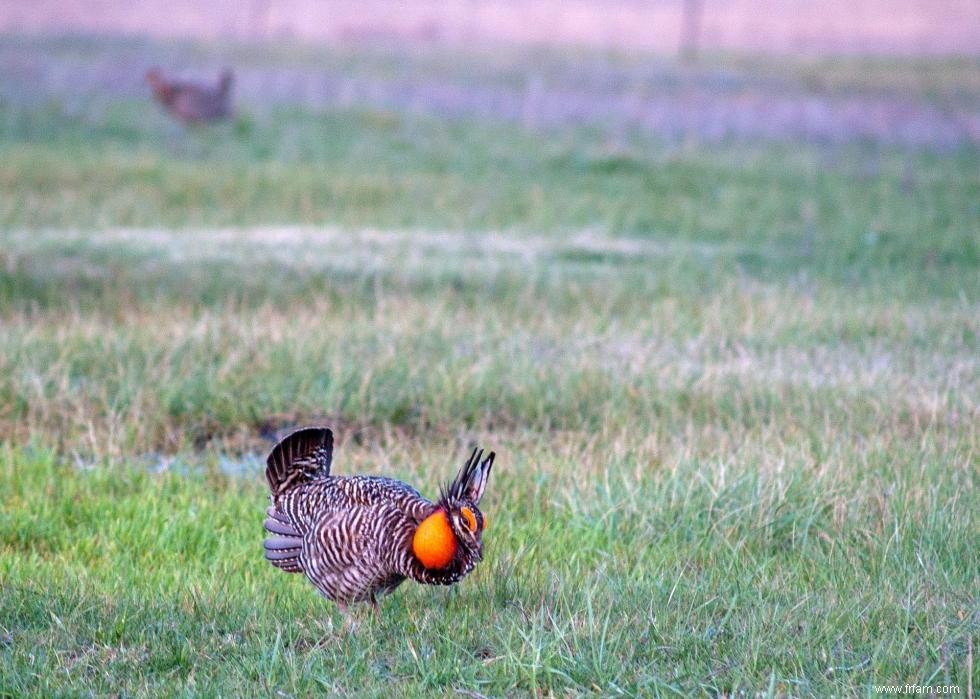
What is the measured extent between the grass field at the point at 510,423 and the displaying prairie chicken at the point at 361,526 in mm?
178

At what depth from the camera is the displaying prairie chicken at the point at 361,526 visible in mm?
4418

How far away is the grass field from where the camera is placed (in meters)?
4.39

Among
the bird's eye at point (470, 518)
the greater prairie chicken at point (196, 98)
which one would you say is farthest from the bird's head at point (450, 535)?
the greater prairie chicken at point (196, 98)

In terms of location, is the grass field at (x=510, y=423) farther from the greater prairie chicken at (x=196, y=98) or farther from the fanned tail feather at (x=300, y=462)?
the greater prairie chicken at (x=196, y=98)

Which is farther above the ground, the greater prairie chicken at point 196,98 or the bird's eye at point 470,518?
the greater prairie chicken at point 196,98

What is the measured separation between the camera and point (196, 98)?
20.8 meters

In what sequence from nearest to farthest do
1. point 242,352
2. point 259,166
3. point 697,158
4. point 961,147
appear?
point 242,352 < point 259,166 < point 697,158 < point 961,147

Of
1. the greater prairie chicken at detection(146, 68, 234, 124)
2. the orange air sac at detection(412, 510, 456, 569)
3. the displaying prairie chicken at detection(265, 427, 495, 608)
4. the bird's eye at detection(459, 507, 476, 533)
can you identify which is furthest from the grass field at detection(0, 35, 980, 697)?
the greater prairie chicken at detection(146, 68, 234, 124)

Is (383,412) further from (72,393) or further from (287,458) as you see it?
(287,458)

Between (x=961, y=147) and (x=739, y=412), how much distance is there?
16.2 metres

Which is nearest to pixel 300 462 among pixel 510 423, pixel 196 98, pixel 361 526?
pixel 361 526

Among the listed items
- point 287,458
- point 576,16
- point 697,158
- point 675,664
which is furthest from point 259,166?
point 576,16

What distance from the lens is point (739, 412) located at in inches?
301

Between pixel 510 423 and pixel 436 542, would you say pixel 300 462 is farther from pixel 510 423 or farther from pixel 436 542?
pixel 510 423
